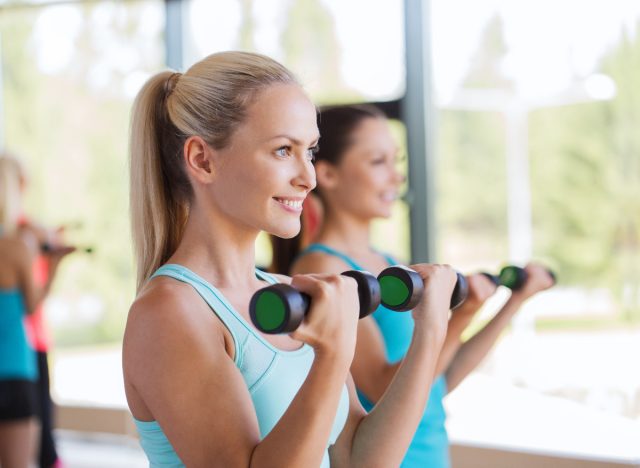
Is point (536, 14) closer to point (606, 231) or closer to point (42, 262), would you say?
point (606, 231)

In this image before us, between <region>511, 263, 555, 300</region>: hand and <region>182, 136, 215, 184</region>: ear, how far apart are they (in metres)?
0.86

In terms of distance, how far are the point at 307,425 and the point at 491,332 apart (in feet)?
3.09

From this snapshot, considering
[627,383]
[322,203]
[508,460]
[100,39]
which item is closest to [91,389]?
[100,39]

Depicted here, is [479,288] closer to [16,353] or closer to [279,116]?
[279,116]

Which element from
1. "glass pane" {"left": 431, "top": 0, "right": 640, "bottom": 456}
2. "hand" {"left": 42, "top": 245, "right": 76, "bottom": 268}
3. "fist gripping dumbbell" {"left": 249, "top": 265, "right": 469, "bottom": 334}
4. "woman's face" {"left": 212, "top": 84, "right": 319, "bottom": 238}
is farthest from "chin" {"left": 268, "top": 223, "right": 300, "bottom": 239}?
"glass pane" {"left": 431, "top": 0, "right": 640, "bottom": 456}

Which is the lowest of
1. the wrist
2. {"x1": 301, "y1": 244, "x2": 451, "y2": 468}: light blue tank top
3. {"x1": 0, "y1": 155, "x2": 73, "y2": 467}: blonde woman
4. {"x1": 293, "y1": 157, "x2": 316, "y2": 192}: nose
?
{"x1": 0, "y1": 155, "x2": 73, "y2": 467}: blonde woman

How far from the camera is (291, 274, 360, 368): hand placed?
953 mm

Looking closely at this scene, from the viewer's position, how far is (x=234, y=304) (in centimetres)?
117

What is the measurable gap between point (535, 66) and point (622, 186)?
0.60m

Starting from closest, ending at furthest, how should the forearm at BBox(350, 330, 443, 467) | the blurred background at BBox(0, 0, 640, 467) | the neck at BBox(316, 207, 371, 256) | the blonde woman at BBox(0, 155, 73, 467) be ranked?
1. the forearm at BBox(350, 330, 443, 467)
2. the neck at BBox(316, 207, 371, 256)
3. the blonde woman at BBox(0, 155, 73, 467)
4. the blurred background at BBox(0, 0, 640, 467)

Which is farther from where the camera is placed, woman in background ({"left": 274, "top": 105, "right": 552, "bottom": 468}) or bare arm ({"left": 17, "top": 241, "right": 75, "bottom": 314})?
bare arm ({"left": 17, "top": 241, "right": 75, "bottom": 314})

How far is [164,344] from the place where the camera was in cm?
101

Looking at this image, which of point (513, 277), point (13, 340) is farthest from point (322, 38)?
point (513, 277)

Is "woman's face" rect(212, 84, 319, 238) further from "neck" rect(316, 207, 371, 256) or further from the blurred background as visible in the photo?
the blurred background
